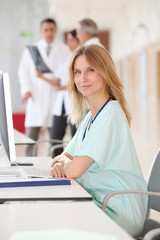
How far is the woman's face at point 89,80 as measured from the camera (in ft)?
7.74

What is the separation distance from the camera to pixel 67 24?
18328mm

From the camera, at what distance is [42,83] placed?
5.63 m

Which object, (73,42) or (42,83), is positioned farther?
(42,83)

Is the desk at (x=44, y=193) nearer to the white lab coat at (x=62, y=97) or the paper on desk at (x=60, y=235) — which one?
the paper on desk at (x=60, y=235)

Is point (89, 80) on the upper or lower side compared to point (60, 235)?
upper

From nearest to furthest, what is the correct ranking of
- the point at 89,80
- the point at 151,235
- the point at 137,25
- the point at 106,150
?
the point at 151,235
the point at 106,150
the point at 89,80
the point at 137,25

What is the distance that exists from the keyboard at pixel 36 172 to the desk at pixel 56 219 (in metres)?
0.50

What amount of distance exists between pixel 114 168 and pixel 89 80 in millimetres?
478

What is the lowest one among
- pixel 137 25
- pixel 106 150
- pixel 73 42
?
pixel 106 150

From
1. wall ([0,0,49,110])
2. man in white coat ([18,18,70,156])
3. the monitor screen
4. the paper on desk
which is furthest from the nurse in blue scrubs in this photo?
wall ([0,0,49,110])

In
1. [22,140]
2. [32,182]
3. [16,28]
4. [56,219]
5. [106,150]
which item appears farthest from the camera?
[16,28]

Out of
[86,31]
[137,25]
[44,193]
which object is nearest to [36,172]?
[44,193]

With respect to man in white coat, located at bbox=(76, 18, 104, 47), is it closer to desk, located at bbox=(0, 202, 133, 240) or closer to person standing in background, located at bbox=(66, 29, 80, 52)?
person standing in background, located at bbox=(66, 29, 80, 52)

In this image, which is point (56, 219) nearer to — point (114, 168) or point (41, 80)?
point (114, 168)
